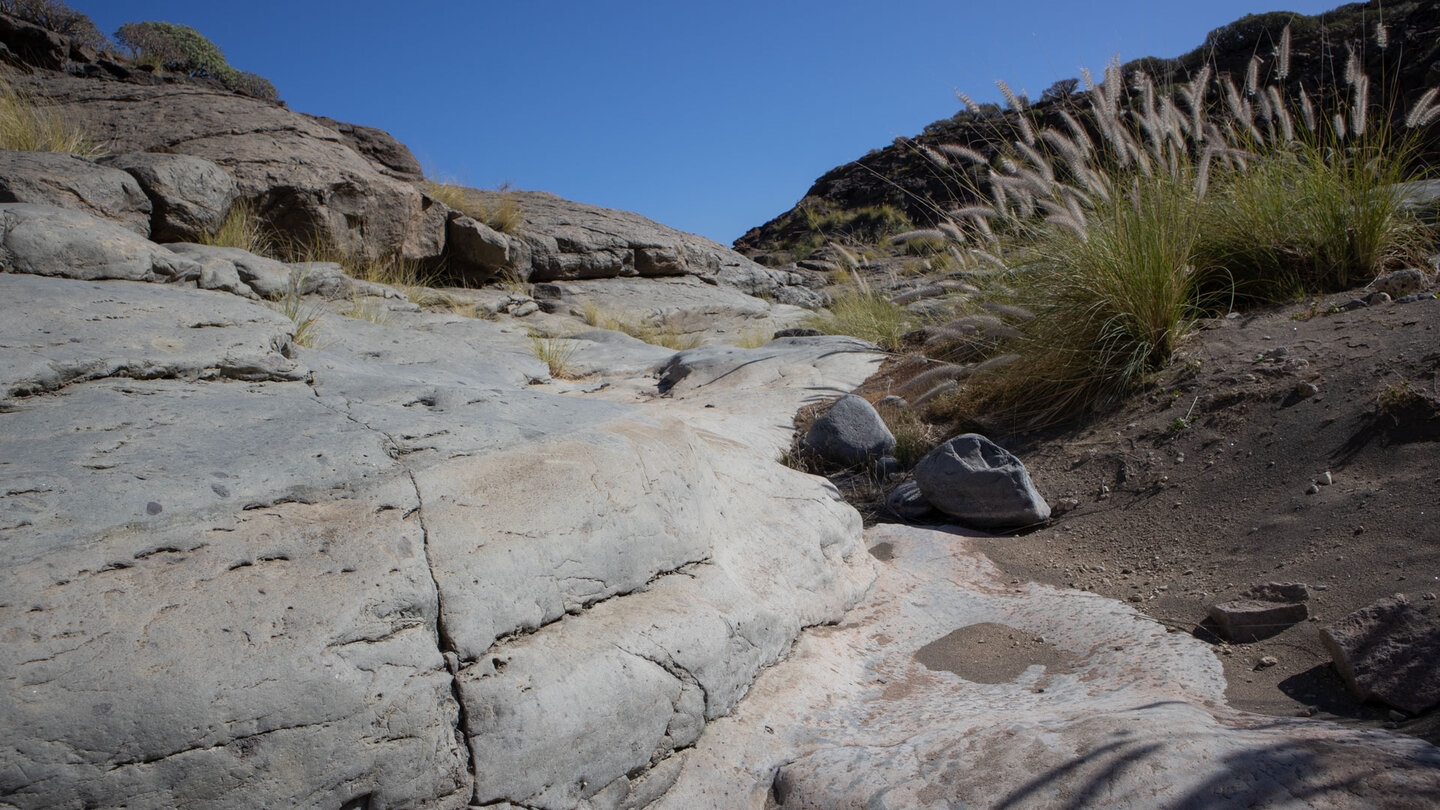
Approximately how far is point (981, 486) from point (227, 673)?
3.37m

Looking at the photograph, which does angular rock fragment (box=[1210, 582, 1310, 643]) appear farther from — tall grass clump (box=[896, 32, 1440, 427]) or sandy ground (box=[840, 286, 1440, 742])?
tall grass clump (box=[896, 32, 1440, 427])

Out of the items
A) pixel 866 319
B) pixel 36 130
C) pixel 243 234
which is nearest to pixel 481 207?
pixel 243 234

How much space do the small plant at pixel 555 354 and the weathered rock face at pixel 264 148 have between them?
312 cm

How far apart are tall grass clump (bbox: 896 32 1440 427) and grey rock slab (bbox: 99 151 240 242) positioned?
21.1 feet

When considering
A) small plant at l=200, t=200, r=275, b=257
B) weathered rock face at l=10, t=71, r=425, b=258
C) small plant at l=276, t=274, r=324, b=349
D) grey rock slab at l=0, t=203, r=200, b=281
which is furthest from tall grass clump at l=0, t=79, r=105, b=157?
grey rock slab at l=0, t=203, r=200, b=281

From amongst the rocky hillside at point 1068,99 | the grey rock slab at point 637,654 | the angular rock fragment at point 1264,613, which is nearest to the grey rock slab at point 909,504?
the grey rock slab at point 637,654

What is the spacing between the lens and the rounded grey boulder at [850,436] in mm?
4941

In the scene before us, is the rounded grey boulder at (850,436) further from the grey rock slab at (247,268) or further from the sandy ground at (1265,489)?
the grey rock slab at (247,268)

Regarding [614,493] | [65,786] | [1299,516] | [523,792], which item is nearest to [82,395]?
[65,786]

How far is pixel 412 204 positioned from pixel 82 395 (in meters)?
7.69

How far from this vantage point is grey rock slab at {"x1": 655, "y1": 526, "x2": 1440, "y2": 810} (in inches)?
66.1

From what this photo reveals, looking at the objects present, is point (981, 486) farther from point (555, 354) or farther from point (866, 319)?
point (866, 319)

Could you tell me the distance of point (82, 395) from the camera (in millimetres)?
2531

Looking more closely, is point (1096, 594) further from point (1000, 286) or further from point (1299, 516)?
point (1000, 286)
